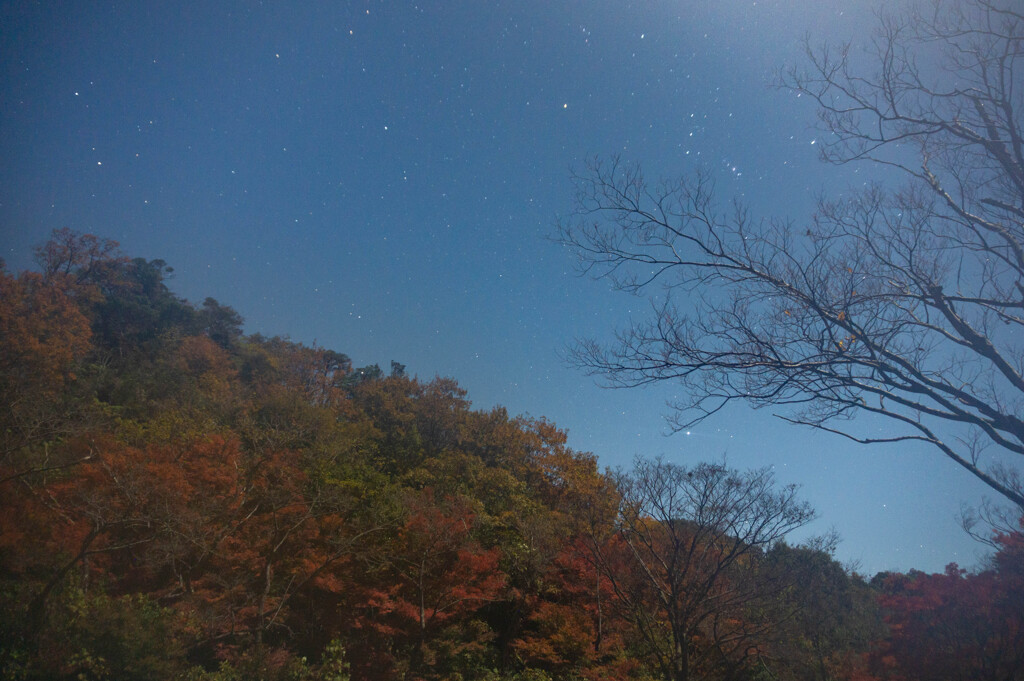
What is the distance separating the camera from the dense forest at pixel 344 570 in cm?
705

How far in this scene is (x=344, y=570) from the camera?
10.8 m

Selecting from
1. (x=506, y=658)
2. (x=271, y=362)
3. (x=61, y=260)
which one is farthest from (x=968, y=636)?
(x=271, y=362)

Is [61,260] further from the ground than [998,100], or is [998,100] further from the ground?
[998,100]

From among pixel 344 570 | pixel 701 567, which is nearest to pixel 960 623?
pixel 701 567

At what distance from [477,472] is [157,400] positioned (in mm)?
10947

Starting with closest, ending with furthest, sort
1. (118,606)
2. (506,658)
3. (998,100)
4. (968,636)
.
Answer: (998,100), (118,606), (968,636), (506,658)

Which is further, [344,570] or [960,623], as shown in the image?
[344,570]

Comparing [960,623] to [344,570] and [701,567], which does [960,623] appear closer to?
[701,567]

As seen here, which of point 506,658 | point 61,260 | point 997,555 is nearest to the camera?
point 997,555

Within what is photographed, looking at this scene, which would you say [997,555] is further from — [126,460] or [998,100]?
[126,460]

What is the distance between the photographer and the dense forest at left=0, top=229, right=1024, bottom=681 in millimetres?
7047

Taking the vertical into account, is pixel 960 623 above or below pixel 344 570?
above

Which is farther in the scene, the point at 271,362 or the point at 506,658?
the point at 271,362

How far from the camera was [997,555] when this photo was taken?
7.72 m
